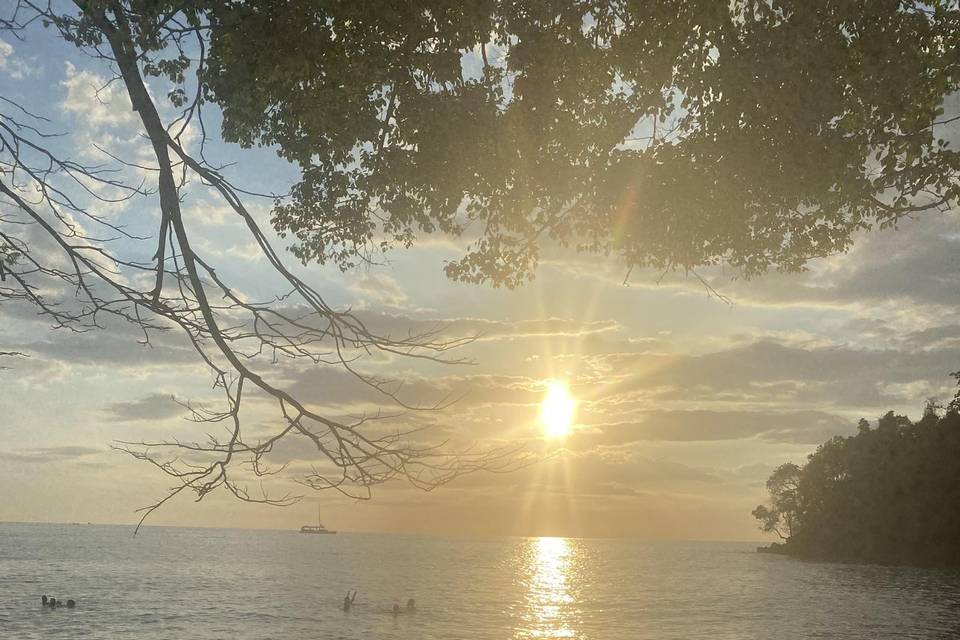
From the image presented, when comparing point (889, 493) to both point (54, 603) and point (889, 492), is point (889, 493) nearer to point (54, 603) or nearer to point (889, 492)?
point (889, 492)

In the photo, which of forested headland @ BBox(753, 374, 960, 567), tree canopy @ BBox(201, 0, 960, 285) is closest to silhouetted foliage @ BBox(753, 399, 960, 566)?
forested headland @ BBox(753, 374, 960, 567)

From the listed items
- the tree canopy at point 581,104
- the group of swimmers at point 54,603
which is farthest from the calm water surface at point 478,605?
the tree canopy at point 581,104

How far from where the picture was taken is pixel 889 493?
9688 cm

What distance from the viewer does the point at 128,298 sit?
6.61m

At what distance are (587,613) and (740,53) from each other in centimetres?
6386

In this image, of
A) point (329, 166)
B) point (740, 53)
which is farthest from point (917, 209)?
point (329, 166)

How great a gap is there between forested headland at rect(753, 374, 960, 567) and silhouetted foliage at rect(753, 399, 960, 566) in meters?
0.11

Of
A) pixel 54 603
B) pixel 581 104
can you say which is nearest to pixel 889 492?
pixel 54 603

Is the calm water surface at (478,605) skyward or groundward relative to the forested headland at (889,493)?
groundward

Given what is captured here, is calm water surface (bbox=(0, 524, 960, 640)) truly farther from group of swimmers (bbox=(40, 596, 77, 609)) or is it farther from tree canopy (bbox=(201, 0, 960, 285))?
tree canopy (bbox=(201, 0, 960, 285))

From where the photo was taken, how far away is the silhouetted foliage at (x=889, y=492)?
8850 centimetres

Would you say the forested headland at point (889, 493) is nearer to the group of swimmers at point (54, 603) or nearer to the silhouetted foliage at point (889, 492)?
the silhouetted foliage at point (889, 492)

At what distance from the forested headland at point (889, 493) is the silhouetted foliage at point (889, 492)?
0.11m

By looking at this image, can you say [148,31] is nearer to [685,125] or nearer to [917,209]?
[685,125]
